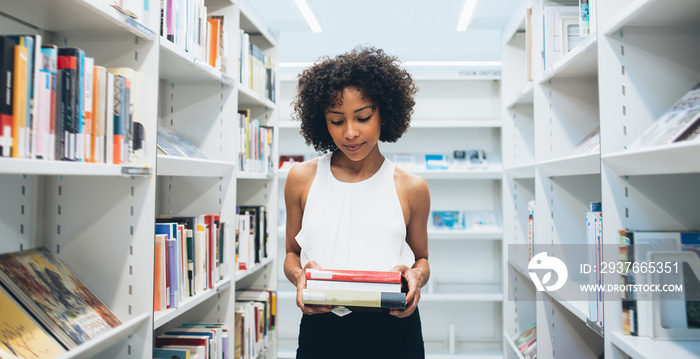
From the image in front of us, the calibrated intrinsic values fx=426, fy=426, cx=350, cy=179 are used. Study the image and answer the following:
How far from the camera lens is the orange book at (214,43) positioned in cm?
203

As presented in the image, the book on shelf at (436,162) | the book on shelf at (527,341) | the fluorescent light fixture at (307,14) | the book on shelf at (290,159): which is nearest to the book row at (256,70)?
the fluorescent light fixture at (307,14)

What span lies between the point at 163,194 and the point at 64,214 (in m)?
0.83

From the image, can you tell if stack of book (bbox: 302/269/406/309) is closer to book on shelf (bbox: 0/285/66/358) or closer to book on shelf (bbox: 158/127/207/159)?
book on shelf (bbox: 0/285/66/358)

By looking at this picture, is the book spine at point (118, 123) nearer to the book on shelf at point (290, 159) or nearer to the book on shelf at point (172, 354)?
the book on shelf at point (172, 354)

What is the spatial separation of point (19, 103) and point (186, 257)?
931mm

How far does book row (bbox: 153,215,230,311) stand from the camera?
1.51 meters

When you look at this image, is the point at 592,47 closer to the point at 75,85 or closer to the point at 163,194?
the point at 75,85

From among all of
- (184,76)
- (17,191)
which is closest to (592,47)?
(184,76)

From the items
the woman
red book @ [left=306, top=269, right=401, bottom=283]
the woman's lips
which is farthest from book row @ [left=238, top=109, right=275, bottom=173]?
red book @ [left=306, top=269, right=401, bottom=283]

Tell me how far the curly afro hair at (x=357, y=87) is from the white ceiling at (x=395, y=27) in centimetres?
124

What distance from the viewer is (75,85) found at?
1073mm

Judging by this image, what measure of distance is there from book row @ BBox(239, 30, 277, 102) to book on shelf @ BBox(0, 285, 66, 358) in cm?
159

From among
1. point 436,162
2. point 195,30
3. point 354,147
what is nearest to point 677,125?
point 354,147

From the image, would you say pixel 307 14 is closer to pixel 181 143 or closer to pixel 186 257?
pixel 181 143
